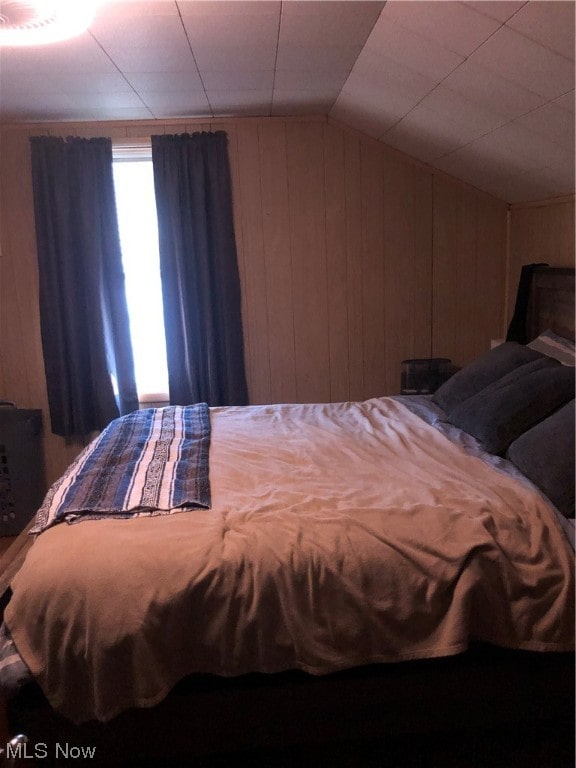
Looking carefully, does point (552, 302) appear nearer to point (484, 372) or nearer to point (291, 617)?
point (484, 372)

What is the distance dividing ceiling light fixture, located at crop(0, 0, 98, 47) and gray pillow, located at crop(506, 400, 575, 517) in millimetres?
1962

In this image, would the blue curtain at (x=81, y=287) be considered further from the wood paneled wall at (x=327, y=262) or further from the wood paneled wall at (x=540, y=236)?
the wood paneled wall at (x=540, y=236)

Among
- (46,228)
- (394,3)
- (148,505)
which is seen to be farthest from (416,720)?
(46,228)

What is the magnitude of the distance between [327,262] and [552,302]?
1.33m

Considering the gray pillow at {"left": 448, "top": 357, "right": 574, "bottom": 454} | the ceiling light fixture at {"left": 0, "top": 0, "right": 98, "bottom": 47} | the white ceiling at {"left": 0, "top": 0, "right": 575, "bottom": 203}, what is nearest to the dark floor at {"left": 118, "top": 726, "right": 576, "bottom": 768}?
the gray pillow at {"left": 448, "top": 357, "right": 574, "bottom": 454}

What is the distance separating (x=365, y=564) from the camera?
1.63 m

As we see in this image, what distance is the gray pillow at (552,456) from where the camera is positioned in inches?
71.4

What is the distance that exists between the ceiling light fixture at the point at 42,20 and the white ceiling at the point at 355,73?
7cm

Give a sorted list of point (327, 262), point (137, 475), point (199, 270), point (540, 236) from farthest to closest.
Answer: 1. point (327, 262)
2. point (199, 270)
3. point (540, 236)
4. point (137, 475)

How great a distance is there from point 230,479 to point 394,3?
1623mm

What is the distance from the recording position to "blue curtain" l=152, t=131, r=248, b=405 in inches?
138

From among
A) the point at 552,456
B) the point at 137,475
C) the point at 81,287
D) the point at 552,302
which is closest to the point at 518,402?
the point at 552,456

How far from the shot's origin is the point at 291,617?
160 centimetres

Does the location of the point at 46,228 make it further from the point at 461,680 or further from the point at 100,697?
the point at 461,680
